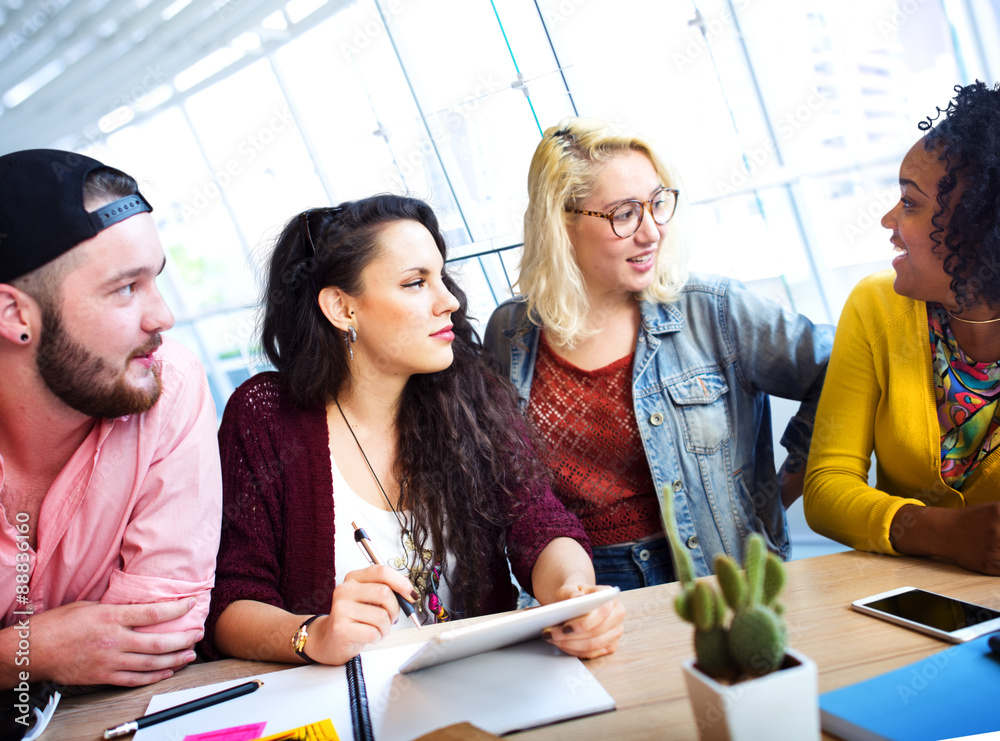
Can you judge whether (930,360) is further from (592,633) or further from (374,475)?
(374,475)

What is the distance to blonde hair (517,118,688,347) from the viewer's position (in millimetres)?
2092

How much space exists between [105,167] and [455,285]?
3.08ft

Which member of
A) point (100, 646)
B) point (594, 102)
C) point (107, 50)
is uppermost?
point (107, 50)

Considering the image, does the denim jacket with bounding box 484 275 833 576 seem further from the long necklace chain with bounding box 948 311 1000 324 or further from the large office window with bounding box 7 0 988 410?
the large office window with bounding box 7 0 988 410

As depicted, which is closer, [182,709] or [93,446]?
[182,709]

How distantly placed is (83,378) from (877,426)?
161cm

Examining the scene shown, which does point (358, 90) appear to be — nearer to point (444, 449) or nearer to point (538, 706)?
point (444, 449)

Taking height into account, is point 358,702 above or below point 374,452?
below

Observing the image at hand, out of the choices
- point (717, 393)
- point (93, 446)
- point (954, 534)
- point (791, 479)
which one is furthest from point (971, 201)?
point (93, 446)

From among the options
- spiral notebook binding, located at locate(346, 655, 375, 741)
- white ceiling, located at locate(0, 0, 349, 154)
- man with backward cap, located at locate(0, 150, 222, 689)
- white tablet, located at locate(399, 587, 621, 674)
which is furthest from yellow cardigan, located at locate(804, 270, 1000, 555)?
white ceiling, located at locate(0, 0, 349, 154)

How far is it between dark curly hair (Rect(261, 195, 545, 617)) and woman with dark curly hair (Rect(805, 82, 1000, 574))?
701 mm

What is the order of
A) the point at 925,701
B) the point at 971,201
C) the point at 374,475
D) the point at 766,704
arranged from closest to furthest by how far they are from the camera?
the point at 766,704, the point at 925,701, the point at 971,201, the point at 374,475

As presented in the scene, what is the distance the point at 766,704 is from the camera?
64cm

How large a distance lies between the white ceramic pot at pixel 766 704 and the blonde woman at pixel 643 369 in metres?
1.26
